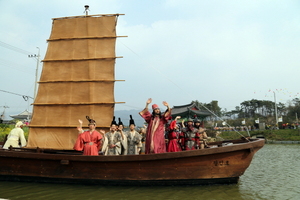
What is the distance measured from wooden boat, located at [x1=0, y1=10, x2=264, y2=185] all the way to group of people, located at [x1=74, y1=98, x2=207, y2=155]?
0.48 meters

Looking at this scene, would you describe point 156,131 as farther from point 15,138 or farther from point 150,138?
point 15,138

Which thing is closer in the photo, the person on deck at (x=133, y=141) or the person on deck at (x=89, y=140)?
the person on deck at (x=89, y=140)

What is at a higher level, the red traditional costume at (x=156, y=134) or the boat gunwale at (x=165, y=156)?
the red traditional costume at (x=156, y=134)

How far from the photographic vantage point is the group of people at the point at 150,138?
224 inches

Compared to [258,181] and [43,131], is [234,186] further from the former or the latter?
[43,131]

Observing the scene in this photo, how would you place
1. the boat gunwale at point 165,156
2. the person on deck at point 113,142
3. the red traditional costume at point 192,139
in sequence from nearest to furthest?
the boat gunwale at point 165,156 → the red traditional costume at point 192,139 → the person on deck at point 113,142

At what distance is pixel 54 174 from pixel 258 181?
223 inches

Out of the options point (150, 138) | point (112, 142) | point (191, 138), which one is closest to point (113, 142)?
point (112, 142)

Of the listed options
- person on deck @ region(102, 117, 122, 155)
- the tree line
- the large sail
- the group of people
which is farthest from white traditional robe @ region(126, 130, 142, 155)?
the tree line

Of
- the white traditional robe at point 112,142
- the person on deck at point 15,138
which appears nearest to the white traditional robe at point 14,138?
the person on deck at point 15,138

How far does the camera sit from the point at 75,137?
30.8 feet

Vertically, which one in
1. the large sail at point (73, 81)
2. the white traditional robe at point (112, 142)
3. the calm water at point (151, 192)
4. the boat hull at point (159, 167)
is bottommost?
the calm water at point (151, 192)

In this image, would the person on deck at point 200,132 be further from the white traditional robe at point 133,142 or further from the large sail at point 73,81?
the large sail at point 73,81

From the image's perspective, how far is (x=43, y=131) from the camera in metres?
9.59
